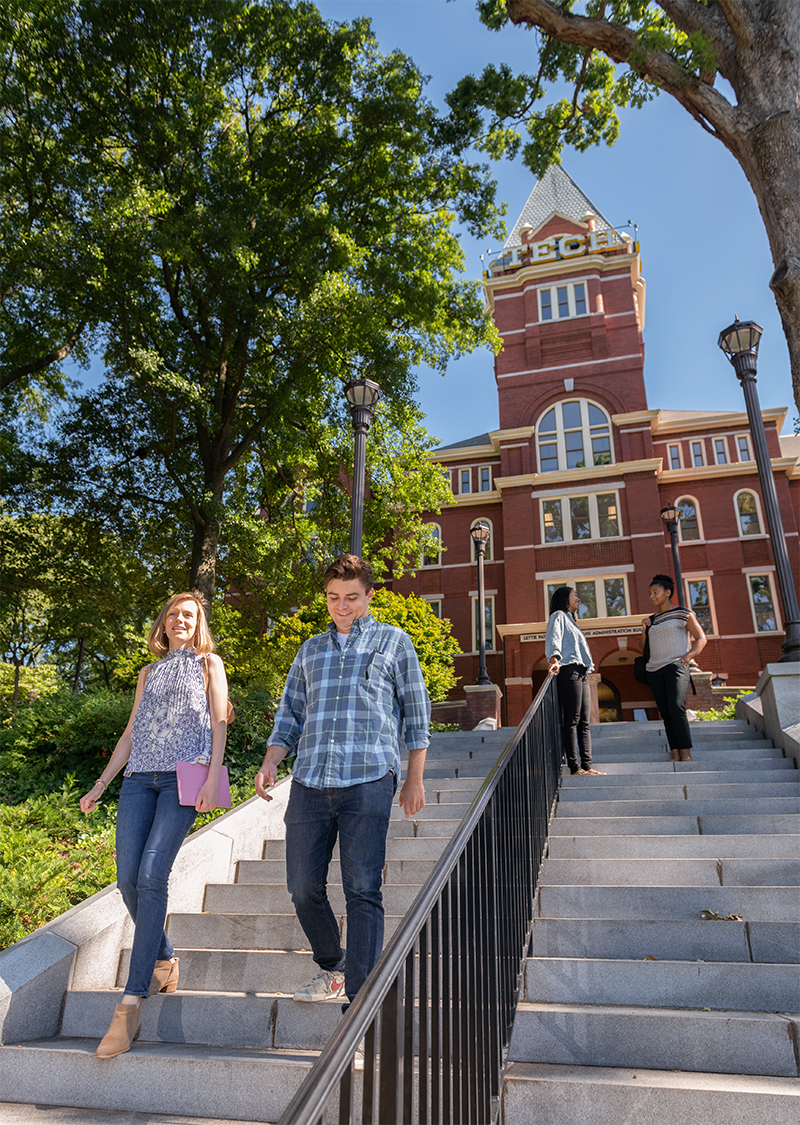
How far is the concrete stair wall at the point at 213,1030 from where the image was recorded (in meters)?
2.91

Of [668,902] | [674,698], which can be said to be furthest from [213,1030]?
[674,698]

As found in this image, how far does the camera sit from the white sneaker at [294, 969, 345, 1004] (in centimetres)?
322

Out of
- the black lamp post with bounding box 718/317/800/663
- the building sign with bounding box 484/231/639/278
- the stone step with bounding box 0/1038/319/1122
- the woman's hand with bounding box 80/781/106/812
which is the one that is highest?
the building sign with bounding box 484/231/639/278

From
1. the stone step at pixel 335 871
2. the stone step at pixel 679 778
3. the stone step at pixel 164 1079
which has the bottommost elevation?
the stone step at pixel 164 1079

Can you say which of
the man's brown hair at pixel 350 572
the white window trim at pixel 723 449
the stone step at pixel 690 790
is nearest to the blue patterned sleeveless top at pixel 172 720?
the man's brown hair at pixel 350 572

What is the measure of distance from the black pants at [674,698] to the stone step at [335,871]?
3075 mm

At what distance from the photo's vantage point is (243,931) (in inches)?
169

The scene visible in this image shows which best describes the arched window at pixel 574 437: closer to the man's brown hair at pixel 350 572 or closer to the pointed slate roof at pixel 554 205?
the pointed slate roof at pixel 554 205

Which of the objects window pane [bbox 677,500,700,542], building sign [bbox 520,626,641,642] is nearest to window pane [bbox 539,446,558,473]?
window pane [bbox 677,500,700,542]

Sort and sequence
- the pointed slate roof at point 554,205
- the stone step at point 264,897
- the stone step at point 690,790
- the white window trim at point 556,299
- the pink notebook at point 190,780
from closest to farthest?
the pink notebook at point 190,780, the stone step at point 264,897, the stone step at point 690,790, the white window trim at point 556,299, the pointed slate roof at point 554,205

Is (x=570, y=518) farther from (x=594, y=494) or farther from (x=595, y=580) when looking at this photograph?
(x=595, y=580)

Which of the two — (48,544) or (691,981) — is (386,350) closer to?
(48,544)

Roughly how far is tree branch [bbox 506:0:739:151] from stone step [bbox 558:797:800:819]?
23.5ft

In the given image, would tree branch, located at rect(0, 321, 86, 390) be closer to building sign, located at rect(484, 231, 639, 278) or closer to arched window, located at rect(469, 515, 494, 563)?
arched window, located at rect(469, 515, 494, 563)
